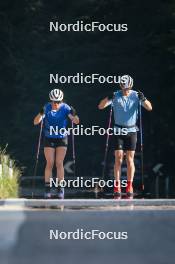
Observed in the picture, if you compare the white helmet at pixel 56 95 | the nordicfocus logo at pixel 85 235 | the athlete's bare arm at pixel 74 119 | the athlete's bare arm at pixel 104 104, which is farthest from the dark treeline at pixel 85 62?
the nordicfocus logo at pixel 85 235

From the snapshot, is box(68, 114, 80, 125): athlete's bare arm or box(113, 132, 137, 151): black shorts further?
box(113, 132, 137, 151): black shorts

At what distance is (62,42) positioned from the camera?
39750mm

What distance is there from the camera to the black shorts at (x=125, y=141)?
14422mm

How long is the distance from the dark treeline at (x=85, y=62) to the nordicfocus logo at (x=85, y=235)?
23.5 meters

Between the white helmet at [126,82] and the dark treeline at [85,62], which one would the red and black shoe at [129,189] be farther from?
the dark treeline at [85,62]

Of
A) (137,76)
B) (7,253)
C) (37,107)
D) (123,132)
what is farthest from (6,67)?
(7,253)

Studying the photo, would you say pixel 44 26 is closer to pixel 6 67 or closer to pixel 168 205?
pixel 6 67

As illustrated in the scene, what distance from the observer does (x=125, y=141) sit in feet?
47.6

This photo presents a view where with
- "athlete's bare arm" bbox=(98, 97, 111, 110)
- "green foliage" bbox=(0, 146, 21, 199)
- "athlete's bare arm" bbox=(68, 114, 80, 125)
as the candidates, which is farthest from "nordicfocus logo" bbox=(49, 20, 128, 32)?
"athlete's bare arm" bbox=(98, 97, 111, 110)

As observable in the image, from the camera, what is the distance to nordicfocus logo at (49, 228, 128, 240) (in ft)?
32.4

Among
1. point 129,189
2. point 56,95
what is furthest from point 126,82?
point 129,189

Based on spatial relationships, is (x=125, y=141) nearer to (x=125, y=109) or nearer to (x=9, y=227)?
(x=125, y=109)

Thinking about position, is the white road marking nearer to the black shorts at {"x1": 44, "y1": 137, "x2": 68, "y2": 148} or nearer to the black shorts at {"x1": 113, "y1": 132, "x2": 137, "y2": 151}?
the black shorts at {"x1": 113, "y1": 132, "x2": 137, "y2": 151}

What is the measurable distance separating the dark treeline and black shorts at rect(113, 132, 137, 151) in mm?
18810
